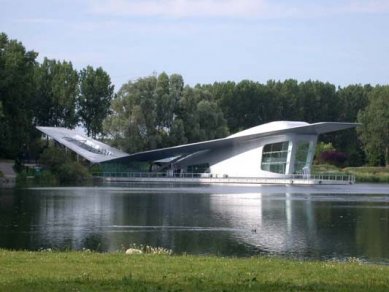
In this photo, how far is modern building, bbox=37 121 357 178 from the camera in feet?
245

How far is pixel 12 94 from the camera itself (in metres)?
65.6

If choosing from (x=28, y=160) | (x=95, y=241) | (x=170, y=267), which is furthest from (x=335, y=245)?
(x=28, y=160)

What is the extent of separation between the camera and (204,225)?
92.2 feet

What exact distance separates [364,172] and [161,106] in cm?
2574

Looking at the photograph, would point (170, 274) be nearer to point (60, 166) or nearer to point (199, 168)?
point (60, 166)

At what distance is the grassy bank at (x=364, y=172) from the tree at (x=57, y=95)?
101ft

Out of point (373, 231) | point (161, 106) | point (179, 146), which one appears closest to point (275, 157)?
point (179, 146)

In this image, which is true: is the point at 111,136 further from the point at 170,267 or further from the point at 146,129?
the point at 170,267

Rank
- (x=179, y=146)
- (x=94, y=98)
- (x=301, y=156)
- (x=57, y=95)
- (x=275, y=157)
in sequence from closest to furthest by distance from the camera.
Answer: (x=301, y=156), (x=179, y=146), (x=275, y=157), (x=57, y=95), (x=94, y=98)

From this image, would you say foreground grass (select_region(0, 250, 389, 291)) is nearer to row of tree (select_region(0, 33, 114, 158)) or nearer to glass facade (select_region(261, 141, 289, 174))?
glass facade (select_region(261, 141, 289, 174))

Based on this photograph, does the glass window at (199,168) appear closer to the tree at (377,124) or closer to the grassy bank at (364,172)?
A: the grassy bank at (364,172)

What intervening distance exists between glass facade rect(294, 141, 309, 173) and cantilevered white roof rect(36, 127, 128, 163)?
18122 mm

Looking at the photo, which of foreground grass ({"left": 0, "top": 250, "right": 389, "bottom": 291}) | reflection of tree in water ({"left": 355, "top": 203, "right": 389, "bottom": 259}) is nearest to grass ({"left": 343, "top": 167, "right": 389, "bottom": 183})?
reflection of tree in water ({"left": 355, "top": 203, "right": 389, "bottom": 259})

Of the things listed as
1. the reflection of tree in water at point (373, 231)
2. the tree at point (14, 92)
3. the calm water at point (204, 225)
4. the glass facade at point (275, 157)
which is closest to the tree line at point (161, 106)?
the tree at point (14, 92)
